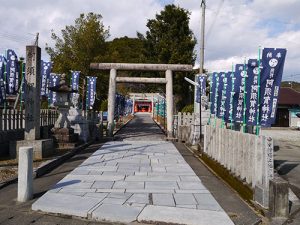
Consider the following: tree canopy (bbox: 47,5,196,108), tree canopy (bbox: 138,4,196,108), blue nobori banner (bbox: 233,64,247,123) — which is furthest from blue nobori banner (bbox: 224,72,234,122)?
tree canopy (bbox: 138,4,196,108)

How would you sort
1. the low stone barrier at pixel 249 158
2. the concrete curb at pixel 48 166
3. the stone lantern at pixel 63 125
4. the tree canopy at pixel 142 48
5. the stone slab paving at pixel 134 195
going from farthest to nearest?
the tree canopy at pixel 142 48 → the stone lantern at pixel 63 125 → the concrete curb at pixel 48 166 → the low stone barrier at pixel 249 158 → the stone slab paving at pixel 134 195

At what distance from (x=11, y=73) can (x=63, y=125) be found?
3.14 meters

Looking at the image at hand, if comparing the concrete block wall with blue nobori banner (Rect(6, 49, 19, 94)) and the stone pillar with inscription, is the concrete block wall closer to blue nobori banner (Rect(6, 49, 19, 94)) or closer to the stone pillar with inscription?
the stone pillar with inscription

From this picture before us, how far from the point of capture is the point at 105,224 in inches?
215

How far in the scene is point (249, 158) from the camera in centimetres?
747

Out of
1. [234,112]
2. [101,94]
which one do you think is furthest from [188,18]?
[234,112]

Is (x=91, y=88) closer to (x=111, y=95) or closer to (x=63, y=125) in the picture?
(x=111, y=95)

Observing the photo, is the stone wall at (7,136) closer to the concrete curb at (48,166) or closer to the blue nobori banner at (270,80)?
the concrete curb at (48,166)

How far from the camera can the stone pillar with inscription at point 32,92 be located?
11.8 metres

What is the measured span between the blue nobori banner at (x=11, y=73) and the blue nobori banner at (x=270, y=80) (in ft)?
35.4

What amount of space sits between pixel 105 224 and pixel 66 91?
11.7 m

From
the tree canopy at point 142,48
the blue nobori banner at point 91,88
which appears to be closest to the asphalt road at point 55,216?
the blue nobori banner at point 91,88

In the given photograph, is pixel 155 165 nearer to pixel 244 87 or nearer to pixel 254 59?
pixel 244 87

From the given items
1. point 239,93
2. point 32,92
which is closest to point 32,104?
point 32,92
